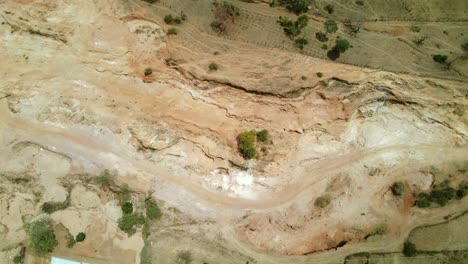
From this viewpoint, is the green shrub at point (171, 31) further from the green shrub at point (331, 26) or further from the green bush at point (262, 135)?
the green shrub at point (331, 26)

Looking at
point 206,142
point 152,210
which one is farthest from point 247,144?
point 152,210

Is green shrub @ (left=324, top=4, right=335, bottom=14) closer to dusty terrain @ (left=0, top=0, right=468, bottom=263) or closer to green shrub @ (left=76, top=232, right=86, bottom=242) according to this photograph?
dusty terrain @ (left=0, top=0, right=468, bottom=263)

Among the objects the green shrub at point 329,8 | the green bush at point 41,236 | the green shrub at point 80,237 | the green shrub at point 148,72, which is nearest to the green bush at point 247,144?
the green shrub at point 148,72

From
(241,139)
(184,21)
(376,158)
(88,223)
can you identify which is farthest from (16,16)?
(376,158)

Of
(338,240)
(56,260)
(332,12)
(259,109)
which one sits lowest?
(56,260)

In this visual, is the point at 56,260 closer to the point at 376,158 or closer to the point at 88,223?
the point at 88,223

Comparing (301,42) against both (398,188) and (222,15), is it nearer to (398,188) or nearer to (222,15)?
(222,15)
